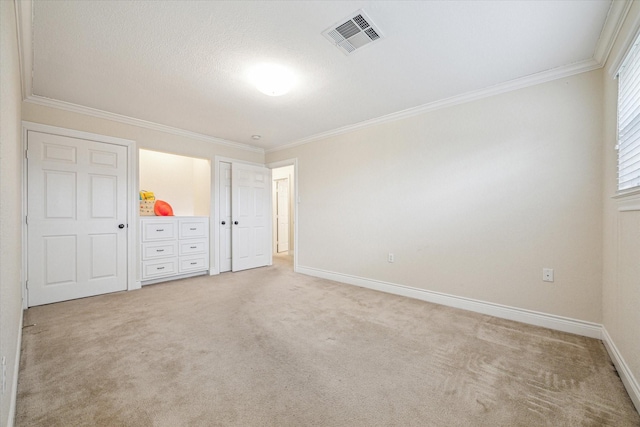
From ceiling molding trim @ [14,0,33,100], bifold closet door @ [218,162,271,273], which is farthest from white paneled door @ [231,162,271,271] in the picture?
ceiling molding trim @ [14,0,33,100]

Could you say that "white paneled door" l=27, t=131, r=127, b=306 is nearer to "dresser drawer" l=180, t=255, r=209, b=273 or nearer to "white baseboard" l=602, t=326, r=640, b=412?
"dresser drawer" l=180, t=255, r=209, b=273

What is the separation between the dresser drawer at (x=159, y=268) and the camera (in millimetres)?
3900

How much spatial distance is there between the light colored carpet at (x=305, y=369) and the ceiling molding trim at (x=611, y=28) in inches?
92.2

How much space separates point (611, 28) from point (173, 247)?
5.29 meters

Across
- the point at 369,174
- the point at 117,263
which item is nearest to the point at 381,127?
the point at 369,174

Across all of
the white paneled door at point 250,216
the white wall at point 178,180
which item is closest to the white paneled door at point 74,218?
the white wall at point 178,180

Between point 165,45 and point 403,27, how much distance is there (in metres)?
1.85

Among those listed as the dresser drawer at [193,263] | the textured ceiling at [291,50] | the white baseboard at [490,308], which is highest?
the textured ceiling at [291,50]

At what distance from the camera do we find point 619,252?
73.2 inches

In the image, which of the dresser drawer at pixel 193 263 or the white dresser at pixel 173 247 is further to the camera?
the dresser drawer at pixel 193 263

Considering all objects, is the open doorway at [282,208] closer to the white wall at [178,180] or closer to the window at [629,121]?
the white wall at [178,180]

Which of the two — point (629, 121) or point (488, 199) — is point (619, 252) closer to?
point (629, 121)

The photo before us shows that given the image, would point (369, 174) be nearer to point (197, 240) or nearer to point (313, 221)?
point (313, 221)

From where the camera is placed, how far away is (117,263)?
361 centimetres
